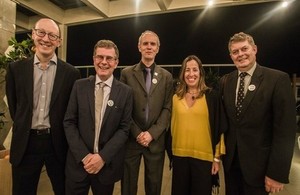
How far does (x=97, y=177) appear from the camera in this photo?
66.8 inches

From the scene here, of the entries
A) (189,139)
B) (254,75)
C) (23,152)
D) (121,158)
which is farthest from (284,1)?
(23,152)

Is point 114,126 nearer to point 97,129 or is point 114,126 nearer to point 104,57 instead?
point 97,129

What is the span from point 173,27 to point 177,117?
6.40 m

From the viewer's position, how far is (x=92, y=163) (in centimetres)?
162

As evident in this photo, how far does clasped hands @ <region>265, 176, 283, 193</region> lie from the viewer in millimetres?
1647

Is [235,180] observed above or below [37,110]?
below

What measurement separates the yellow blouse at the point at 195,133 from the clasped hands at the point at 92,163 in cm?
73

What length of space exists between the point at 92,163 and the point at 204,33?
814 cm

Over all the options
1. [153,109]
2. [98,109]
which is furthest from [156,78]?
[98,109]

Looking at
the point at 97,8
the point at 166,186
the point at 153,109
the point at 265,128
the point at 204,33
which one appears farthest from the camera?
the point at 204,33

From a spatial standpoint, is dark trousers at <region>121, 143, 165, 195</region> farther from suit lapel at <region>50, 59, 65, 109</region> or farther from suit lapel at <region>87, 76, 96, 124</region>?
suit lapel at <region>50, 59, 65, 109</region>

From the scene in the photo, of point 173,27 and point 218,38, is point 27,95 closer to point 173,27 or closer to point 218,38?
point 173,27

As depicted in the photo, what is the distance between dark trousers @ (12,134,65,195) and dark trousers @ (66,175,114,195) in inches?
9.0

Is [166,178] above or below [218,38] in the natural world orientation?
below
